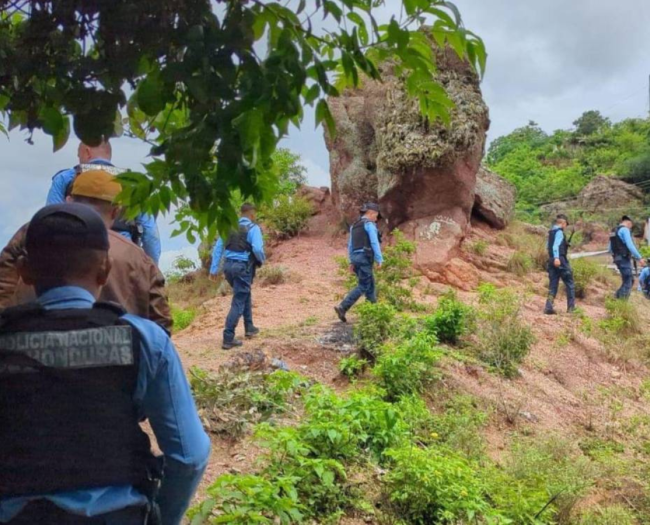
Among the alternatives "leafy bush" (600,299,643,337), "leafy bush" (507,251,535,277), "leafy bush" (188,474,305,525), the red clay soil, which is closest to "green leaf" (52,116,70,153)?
"leafy bush" (188,474,305,525)

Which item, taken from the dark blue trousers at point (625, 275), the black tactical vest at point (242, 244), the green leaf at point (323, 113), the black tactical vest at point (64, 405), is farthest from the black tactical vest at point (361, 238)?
the black tactical vest at point (64, 405)

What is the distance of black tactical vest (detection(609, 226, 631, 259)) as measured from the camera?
517 inches

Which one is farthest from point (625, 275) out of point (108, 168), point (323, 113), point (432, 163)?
point (323, 113)

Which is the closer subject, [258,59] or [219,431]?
[258,59]

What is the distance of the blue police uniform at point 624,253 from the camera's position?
13078mm

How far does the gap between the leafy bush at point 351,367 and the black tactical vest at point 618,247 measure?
24.1 feet

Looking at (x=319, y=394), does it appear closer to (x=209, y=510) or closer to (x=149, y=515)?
(x=209, y=510)

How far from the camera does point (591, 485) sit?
5.74m

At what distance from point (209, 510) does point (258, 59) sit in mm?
2451

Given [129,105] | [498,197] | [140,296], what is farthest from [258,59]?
[498,197]

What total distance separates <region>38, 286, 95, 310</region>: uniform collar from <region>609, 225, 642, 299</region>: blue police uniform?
12479 mm

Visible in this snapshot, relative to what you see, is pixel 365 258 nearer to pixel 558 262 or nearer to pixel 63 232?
pixel 558 262

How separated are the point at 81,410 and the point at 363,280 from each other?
8239 mm

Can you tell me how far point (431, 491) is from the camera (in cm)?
468
